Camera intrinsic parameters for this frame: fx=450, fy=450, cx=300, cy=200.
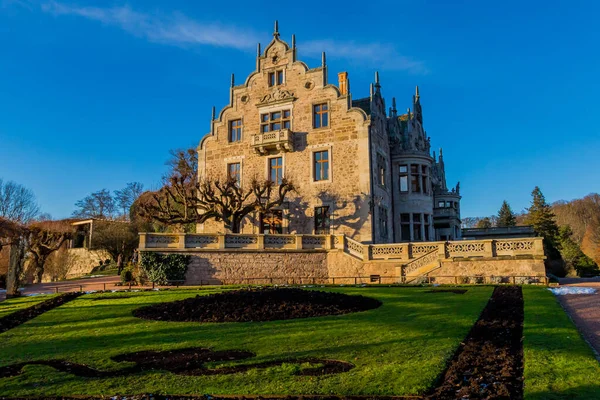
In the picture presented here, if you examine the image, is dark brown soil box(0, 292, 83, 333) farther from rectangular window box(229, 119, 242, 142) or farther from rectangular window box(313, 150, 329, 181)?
rectangular window box(229, 119, 242, 142)

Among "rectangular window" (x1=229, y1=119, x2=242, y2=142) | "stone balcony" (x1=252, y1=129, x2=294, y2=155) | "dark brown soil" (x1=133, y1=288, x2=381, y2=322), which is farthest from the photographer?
"rectangular window" (x1=229, y1=119, x2=242, y2=142)

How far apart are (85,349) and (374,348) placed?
5.79 metres

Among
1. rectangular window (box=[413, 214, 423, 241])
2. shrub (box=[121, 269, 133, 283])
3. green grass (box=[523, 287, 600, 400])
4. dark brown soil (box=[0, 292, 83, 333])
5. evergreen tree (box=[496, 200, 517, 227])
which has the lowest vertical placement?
dark brown soil (box=[0, 292, 83, 333])

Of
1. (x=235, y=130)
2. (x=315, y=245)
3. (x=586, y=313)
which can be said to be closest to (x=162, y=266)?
(x=315, y=245)

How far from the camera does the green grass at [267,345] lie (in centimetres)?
641

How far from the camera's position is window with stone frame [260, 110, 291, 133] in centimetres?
3512

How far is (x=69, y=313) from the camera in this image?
48.5 feet

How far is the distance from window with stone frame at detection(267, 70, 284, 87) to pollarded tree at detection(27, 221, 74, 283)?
26133mm

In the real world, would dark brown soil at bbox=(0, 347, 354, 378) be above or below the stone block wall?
below

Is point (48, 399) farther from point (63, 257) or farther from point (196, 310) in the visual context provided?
point (63, 257)

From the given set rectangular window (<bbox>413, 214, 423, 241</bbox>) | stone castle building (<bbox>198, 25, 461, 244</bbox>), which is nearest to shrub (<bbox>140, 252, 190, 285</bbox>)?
stone castle building (<bbox>198, 25, 461, 244</bbox>)

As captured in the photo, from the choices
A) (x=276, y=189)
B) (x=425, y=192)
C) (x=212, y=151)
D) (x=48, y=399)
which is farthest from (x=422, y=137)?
(x=48, y=399)

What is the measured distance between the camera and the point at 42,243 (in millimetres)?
44781

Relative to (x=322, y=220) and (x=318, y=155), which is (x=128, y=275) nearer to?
(x=322, y=220)
